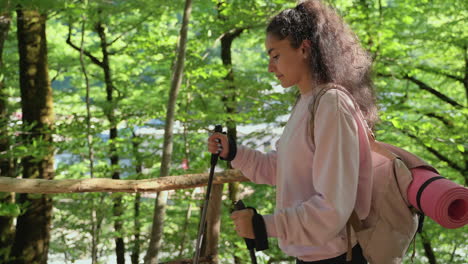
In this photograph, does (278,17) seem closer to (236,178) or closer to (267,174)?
(267,174)

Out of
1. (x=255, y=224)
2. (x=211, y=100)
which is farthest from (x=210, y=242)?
(x=211, y=100)

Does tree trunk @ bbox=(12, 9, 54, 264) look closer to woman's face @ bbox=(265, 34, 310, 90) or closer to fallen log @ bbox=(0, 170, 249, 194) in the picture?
fallen log @ bbox=(0, 170, 249, 194)

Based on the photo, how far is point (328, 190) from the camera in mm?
1100

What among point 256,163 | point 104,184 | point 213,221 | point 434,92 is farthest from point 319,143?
point 434,92

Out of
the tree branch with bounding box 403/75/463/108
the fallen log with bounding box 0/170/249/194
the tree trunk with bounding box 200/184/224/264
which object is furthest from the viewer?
the tree branch with bounding box 403/75/463/108

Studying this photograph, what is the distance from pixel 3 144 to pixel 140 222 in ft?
12.5

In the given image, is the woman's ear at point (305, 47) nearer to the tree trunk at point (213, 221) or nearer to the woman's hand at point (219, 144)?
the woman's hand at point (219, 144)

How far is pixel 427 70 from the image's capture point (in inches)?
271

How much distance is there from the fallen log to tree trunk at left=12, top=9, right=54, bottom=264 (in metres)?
3.10

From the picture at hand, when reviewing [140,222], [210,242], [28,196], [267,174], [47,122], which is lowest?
[140,222]

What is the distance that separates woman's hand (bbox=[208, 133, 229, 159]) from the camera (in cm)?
162

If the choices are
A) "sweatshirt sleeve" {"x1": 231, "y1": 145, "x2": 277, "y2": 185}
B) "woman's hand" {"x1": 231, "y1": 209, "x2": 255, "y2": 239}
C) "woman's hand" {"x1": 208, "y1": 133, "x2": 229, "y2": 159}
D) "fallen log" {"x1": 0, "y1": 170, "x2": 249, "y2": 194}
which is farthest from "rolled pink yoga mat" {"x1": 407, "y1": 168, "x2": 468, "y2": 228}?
"fallen log" {"x1": 0, "y1": 170, "x2": 249, "y2": 194}

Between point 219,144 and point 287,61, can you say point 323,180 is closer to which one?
point 287,61

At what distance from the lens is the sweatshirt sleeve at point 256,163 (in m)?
1.61
